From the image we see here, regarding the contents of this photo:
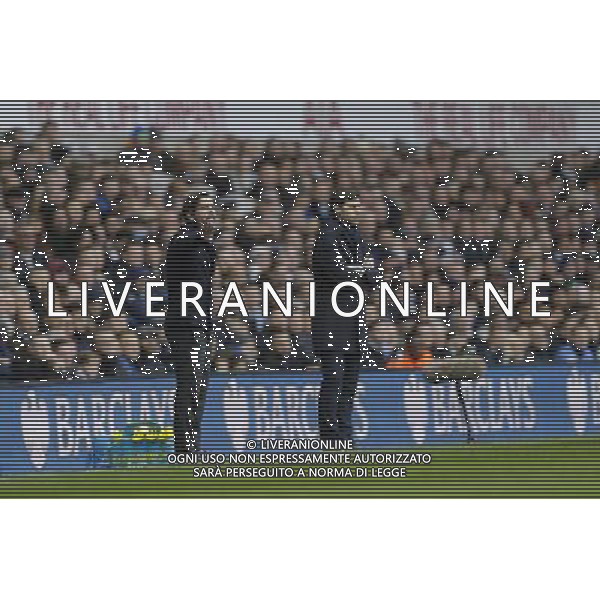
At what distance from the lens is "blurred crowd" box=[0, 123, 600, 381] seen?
714 inches

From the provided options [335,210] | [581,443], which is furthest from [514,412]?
[335,210]

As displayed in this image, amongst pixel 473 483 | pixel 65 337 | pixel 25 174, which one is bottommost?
pixel 473 483

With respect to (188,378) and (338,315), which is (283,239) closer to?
(338,315)

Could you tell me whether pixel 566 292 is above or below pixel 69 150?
below

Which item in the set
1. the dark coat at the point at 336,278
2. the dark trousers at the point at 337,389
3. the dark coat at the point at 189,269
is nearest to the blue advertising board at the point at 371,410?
the dark trousers at the point at 337,389

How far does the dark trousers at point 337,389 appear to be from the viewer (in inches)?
715

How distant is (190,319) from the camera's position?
1814 centimetres

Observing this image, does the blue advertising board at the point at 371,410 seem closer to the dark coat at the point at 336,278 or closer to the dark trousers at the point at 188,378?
the dark trousers at the point at 188,378

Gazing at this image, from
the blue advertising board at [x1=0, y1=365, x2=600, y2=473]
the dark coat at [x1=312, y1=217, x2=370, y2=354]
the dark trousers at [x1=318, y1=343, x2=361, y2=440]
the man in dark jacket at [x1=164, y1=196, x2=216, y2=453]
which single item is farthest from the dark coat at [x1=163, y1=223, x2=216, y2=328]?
the dark trousers at [x1=318, y1=343, x2=361, y2=440]

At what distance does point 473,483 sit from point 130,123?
143 inches

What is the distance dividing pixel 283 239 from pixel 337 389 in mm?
1162

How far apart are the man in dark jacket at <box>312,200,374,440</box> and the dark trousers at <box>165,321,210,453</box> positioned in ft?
2.75

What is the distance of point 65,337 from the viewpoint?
18234 mm

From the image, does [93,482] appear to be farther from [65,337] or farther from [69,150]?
[69,150]
